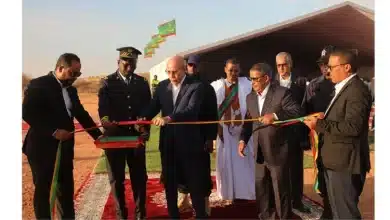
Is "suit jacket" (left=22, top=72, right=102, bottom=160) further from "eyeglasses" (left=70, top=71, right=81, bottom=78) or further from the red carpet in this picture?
the red carpet

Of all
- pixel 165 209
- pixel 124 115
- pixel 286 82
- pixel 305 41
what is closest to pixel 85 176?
pixel 165 209

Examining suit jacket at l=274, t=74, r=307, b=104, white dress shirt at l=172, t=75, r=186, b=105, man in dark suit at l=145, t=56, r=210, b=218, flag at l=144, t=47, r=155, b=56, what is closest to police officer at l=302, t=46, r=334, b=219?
suit jacket at l=274, t=74, r=307, b=104

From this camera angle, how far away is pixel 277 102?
13.3ft

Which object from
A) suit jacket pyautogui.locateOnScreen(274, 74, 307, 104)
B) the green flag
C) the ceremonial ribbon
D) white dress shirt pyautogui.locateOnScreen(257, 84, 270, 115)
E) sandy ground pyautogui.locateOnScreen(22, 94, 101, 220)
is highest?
the green flag

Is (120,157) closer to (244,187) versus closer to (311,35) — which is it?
(244,187)

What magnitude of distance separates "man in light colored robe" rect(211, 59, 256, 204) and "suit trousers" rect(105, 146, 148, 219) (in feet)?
4.24

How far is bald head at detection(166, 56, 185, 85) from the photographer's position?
13.8 ft

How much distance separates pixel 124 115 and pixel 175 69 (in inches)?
31.5

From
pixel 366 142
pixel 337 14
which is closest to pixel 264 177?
pixel 366 142

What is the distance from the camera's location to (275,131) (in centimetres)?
408

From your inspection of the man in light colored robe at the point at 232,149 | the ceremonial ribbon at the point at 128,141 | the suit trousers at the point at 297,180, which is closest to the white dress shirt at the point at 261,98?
the ceremonial ribbon at the point at 128,141

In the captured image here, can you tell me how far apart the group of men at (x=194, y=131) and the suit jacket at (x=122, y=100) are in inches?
0.4

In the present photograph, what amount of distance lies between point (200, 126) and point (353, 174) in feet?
5.42

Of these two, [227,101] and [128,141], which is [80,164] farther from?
[128,141]
